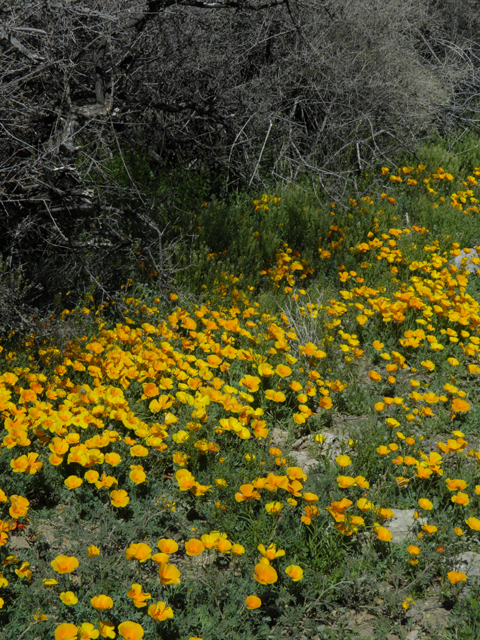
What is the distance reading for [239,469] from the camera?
8.78 ft

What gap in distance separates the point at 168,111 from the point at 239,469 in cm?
390

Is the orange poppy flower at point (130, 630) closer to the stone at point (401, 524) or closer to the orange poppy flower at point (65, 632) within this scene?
the orange poppy flower at point (65, 632)

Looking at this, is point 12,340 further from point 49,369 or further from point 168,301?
point 168,301

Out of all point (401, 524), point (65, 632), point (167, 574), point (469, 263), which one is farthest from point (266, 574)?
point (469, 263)

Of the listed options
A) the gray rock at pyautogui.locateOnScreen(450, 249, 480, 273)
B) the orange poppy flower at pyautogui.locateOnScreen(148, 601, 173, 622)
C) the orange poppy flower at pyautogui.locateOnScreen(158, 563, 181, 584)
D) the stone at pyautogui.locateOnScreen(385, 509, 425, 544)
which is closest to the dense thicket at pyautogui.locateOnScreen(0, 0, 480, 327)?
the gray rock at pyautogui.locateOnScreen(450, 249, 480, 273)

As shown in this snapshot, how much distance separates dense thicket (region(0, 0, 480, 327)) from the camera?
12.8ft

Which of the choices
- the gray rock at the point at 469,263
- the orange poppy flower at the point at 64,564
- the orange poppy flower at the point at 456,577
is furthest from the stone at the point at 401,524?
the gray rock at the point at 469,263

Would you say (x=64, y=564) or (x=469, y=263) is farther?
(x=469, y=263)

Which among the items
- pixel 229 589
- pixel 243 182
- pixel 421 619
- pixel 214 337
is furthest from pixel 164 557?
pixel 243 182

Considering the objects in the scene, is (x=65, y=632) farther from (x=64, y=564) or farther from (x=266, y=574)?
(x=266, y=574)

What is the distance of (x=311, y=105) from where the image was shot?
6883mm

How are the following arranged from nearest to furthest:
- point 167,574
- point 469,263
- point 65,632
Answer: point 65,632
point 167,574
point 469,263

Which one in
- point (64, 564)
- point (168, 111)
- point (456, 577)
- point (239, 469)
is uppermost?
point (168, 111)

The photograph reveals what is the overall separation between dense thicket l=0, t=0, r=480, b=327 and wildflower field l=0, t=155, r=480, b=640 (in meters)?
0.54
